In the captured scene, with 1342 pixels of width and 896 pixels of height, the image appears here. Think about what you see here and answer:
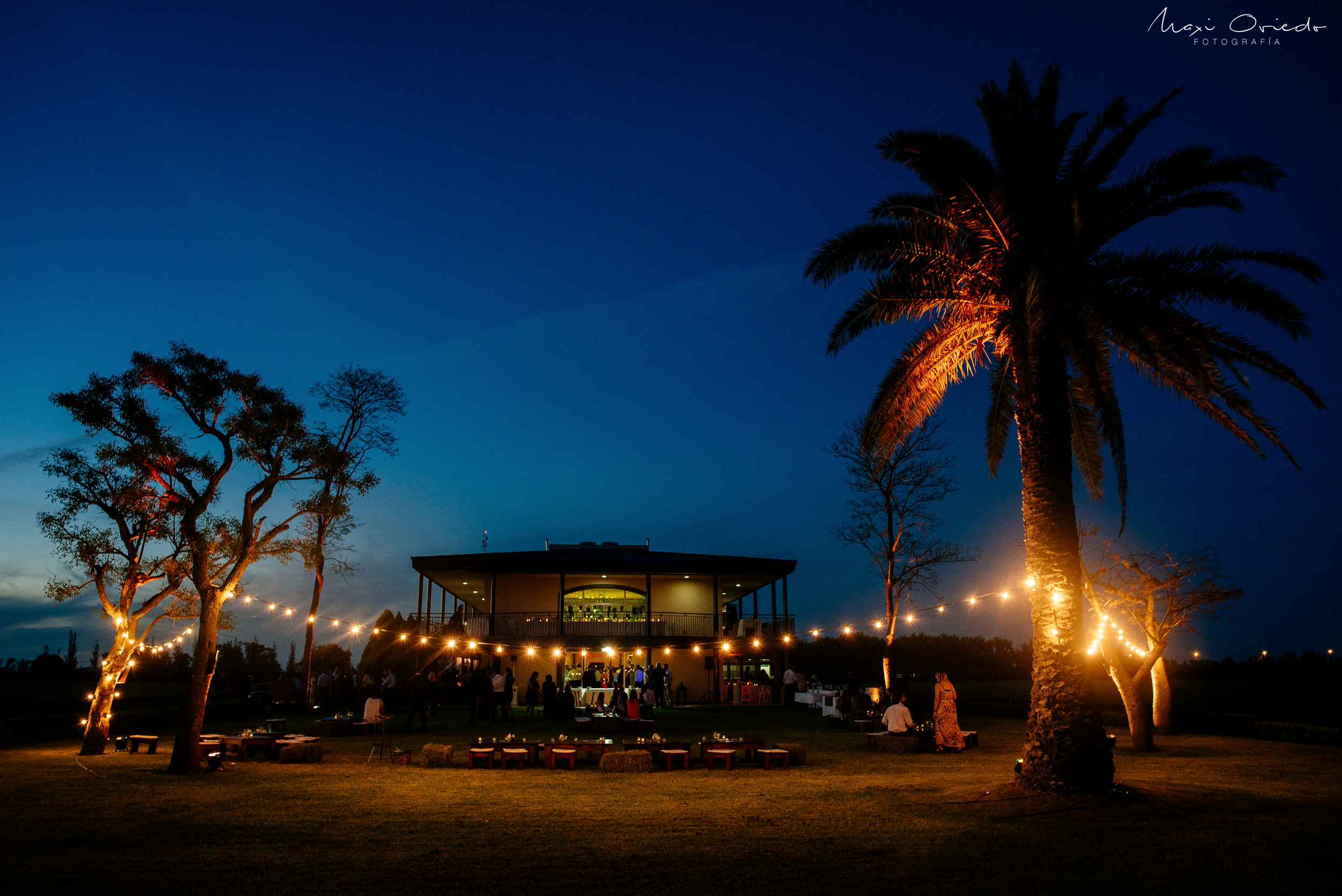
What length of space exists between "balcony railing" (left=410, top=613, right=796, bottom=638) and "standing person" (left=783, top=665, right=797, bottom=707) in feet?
5.49

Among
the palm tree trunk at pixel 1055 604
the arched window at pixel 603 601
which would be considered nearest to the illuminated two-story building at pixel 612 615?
the arched window at pixel 603 601

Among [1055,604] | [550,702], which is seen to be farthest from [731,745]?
[550,702]

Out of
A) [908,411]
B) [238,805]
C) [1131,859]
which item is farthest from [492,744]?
[1131,859]

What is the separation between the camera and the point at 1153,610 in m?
15.9

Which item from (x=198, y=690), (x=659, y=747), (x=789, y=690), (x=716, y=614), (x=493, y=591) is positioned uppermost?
(x=493, y=591)

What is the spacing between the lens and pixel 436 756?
43.6ft

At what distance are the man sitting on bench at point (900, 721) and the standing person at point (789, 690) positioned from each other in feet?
50.1

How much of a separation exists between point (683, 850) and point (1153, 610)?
12.8 meters

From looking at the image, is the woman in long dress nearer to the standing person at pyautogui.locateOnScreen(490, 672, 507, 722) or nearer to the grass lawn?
the grass lawn

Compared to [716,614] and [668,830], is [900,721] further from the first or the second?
[716,614]

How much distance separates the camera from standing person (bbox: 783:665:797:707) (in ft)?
101

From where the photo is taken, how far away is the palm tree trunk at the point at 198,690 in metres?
12.5

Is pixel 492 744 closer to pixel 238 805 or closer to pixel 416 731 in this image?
pixel 238 805

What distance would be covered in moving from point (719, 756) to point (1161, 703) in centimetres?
1121
